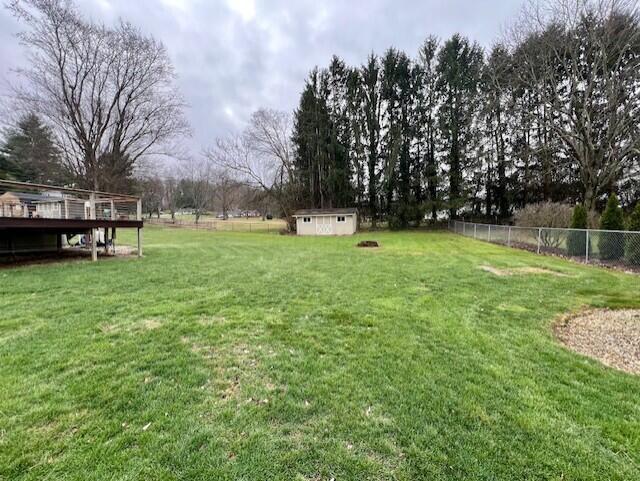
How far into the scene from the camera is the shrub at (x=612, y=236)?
30.7ft

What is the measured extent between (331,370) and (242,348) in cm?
106

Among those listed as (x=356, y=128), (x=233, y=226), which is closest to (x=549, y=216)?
(x=356, y=128)

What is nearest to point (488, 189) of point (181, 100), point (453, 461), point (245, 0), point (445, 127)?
point (445, 127)

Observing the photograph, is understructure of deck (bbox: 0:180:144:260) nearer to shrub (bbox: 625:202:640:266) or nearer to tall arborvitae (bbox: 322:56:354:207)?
shrub (bbox: 625:202:640:266)

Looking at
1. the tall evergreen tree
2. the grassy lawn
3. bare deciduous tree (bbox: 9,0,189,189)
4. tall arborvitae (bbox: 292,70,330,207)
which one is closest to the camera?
the grassy lawn

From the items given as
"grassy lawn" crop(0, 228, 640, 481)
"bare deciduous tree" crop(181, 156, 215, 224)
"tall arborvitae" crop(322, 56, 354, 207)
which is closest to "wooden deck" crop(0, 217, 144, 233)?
"grassy lawn" crop(0, 228, 640, 481)

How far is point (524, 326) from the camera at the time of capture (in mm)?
4148

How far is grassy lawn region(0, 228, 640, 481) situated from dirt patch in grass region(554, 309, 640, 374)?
28cm

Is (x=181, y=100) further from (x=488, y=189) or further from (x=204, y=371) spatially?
(x=488, y=189)

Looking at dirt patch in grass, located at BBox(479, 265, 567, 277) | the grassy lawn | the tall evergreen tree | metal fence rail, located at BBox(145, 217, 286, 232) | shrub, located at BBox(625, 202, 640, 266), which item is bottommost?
the grassy lawn

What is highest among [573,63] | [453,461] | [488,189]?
[573,63]

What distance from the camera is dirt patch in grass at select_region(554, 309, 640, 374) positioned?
3322mm

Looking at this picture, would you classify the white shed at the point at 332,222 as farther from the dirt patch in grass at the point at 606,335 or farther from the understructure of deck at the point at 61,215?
the dirt patch in grass at the point at 606,335

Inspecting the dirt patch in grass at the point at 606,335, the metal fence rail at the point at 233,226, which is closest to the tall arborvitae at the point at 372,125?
the metal fence rail at the point at 233,226
